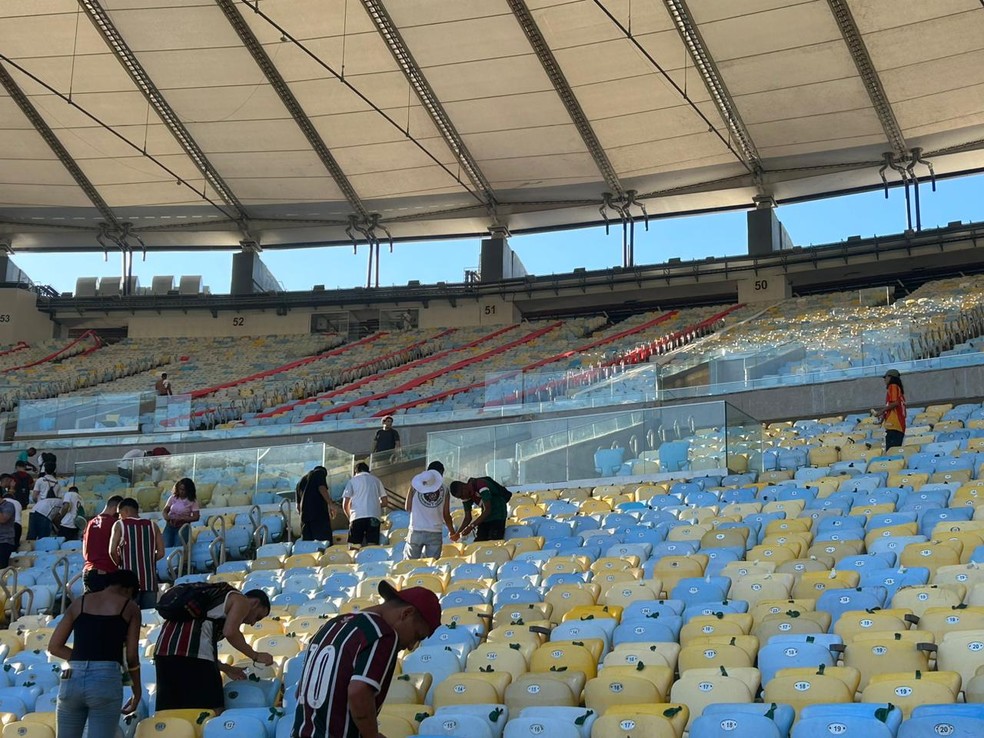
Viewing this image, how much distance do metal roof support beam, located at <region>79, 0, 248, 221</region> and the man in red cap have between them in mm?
26828

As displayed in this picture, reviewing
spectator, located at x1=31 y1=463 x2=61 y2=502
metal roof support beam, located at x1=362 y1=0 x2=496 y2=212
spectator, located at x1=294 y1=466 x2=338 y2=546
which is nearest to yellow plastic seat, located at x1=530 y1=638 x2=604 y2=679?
spectator, located at x1=294 y1=466 x2=338 y2=546

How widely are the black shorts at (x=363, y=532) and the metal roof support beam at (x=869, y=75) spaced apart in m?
18.2

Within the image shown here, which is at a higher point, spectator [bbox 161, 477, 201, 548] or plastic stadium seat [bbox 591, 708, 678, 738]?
spectator [bbox 161, 477, 201, 548]

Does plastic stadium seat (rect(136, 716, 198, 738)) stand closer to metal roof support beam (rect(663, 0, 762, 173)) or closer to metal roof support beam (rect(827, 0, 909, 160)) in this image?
metal roof support beam (rect(663, 0, 762, 173))

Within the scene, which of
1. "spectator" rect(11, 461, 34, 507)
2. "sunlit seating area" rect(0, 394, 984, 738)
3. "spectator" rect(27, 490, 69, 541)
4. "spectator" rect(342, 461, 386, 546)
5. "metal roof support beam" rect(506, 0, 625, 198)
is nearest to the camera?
"sunlit seating area" rect(0, 394, 984, 738)

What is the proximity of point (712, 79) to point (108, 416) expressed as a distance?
52.2 ft

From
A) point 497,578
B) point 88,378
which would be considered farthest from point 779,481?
point 88,378

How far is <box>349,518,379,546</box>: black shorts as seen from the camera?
13641 millimetres

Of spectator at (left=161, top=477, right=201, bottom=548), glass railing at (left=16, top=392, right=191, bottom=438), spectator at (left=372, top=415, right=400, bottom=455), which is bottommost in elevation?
spectator at (left=161, top=477, right=201, bottom=548)

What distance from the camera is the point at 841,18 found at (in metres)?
26.8

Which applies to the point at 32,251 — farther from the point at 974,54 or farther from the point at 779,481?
the point at 779,481

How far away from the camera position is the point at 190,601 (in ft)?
24.1

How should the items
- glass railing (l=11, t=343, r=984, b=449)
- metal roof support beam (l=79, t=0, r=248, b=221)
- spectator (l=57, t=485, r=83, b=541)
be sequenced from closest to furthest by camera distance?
spectator (l=57, t=485, r=83, b=541), glass railing (l=11, t=343, r=984, b=449), metal roof support beam (l=79, t=0, r=248, b=221)

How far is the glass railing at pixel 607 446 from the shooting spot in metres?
15.3
